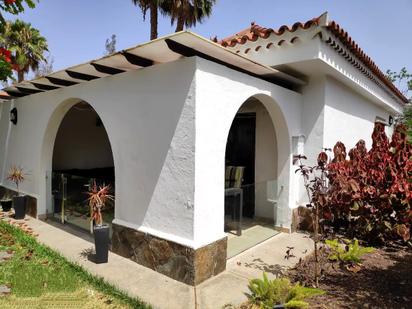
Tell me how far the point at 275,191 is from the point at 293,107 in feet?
6.55

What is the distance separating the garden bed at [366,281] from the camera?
13.5 ft

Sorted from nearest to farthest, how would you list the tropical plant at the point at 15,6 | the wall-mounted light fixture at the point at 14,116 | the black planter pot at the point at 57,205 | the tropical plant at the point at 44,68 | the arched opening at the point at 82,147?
1. the tropical plant at the point at 15,6
2. the black planter pot at the point at 57,205
3. the wall-mounted light fixture at the point at 14,116
4. the arched opening at the point at 82,147
5. the tropical plant at the point at 44,68

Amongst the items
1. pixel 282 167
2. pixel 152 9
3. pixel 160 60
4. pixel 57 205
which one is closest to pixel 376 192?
pixel 282 167

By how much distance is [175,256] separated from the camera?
479 cm

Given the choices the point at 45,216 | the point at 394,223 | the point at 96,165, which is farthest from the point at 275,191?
the point at 96,165

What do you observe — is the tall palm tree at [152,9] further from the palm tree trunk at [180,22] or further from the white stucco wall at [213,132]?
the white stucco wall at [213,132]

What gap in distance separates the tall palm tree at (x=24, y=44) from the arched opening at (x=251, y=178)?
15.4m

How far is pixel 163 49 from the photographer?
4582 mm

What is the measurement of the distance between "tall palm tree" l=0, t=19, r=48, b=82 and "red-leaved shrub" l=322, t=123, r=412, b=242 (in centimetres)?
1838

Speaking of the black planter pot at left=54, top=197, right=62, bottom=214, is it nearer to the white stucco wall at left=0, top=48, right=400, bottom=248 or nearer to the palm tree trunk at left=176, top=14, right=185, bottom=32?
the white stucco wall at left=0, top=48, right=400, bottom=248

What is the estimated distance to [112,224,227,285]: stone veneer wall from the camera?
4.60 m

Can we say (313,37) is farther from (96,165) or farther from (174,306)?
(96,165)

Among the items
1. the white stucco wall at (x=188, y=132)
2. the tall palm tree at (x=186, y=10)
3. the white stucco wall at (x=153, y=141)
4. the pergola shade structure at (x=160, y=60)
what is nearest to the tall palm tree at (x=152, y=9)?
the tall palm tree at (x=186, y=10)

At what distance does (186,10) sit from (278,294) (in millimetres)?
16038
